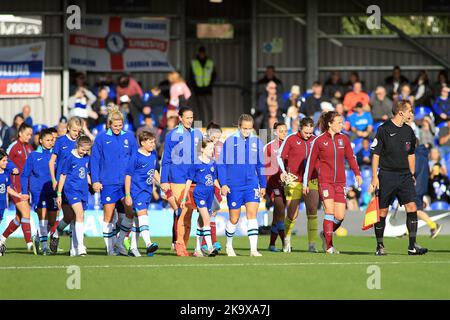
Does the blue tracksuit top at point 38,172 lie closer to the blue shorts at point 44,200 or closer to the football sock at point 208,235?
the blue shorts at point 44,200

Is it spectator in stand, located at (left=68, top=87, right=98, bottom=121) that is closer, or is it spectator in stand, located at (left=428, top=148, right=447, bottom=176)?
spectator in stand, located at (left=428, top=148, right=447, bottom=176)

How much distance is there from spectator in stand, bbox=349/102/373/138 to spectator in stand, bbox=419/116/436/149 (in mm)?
1357

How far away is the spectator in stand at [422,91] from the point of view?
30578 millimetres

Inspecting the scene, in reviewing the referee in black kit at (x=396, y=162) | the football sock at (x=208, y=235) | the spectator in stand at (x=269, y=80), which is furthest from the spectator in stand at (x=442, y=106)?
the football sock at (x=208, y=235)

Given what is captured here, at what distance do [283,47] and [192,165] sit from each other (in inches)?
632

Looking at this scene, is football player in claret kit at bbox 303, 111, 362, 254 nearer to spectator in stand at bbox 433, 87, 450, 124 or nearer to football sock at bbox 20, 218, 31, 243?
football sock at bbox 20, 218, 31, 243

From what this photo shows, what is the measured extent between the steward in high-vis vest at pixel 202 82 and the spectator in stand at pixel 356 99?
405 cm

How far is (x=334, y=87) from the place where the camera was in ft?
102

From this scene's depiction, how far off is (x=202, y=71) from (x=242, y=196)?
47.6 ft

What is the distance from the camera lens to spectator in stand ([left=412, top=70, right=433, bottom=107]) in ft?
100

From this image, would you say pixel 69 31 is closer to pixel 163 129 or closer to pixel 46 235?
pixel 163 129

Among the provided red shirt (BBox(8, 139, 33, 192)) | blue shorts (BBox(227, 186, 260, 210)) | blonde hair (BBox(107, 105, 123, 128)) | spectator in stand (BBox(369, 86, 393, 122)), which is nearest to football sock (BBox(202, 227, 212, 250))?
blue shorts (BBox(227, 186, 260, 210))

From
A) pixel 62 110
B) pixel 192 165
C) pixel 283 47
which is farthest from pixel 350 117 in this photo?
pixel 192 165

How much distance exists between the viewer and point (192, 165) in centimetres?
1786
